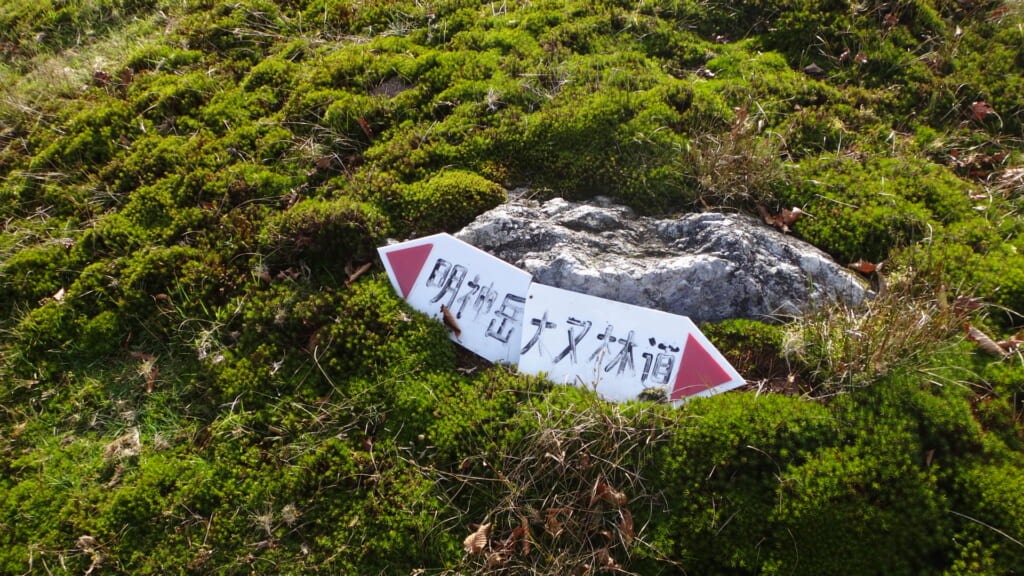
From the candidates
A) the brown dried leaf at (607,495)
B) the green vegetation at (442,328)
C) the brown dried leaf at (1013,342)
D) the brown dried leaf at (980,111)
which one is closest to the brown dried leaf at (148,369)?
the green vegetation at (442,328)

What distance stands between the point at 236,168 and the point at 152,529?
2.91 m

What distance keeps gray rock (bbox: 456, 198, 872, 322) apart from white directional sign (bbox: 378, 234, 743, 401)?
0.65 ft

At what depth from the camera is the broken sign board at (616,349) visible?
3.36 meters

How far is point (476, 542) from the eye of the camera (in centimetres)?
306

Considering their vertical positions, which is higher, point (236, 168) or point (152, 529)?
point (236, 168)

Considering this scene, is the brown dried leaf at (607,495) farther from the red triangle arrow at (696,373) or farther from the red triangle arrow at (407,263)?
the red triangle arrow at (407,263)

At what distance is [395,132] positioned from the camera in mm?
4879

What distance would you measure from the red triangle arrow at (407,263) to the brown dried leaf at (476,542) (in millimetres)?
1690

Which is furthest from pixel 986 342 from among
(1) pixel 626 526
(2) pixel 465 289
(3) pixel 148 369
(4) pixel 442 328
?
(3) pixel 148 369

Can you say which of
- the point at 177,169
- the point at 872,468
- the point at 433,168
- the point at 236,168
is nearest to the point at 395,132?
the point at 433,168

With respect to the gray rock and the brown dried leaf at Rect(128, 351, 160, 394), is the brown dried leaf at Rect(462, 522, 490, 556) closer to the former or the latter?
the gray rock

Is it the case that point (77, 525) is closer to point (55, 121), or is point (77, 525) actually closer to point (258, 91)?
point (258, 91)

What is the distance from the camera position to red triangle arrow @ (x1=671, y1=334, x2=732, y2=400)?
334 centimetres

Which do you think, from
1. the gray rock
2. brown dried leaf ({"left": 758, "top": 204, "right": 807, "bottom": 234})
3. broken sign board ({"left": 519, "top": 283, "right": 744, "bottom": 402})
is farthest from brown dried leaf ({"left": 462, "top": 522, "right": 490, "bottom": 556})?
brown dried leaf ({"left": 758, "top": 204, "right": 807, "bottom": 234})
